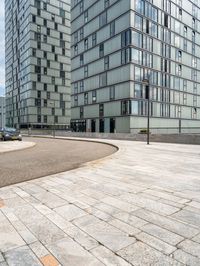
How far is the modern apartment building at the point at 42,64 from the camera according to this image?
6900cm

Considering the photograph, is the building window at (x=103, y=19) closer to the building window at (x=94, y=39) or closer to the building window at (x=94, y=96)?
the building window at (x=94, y=39)

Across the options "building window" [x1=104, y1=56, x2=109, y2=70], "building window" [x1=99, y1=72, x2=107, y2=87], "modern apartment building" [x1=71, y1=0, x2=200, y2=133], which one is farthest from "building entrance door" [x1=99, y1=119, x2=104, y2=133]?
"building window" [x1=104, y1=56, x2=109, y2=70]

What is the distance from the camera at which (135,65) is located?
39844mm

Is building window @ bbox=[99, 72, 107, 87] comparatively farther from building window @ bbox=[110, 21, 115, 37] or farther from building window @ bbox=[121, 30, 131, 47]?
building window @ bbox=[110, 21, 115, 37]

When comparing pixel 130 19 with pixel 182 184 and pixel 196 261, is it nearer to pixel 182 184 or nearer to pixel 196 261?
pixel 182 184

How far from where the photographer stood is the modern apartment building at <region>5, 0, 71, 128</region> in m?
69.0

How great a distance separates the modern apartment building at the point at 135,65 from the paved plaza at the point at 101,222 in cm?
3290

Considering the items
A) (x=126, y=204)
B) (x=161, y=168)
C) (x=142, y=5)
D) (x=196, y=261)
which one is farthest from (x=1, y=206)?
(x=142, y=5)

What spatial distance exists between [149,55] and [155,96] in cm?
711

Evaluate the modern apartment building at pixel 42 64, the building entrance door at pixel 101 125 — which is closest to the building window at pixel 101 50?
the building entrance door at pixel 101 125

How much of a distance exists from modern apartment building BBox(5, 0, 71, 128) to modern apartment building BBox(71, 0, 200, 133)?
60.2 feet

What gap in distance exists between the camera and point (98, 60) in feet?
155

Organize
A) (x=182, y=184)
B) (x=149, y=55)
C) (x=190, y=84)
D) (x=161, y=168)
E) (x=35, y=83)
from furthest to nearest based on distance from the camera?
1. (x=35, y=83)
2. (x=190, y=84)
3. (x=149, y=55)
4. (x=161, y=168)
5. (x=182, y=184)

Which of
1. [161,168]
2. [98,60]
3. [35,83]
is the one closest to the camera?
[161,168]
